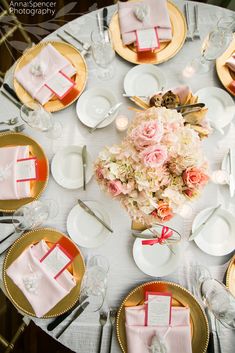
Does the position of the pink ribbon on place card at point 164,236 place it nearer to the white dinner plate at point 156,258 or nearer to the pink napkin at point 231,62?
the white dinner plate at point 156,258

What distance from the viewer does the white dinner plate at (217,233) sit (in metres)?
1.76

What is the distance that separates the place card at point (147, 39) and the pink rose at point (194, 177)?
873 millimetres

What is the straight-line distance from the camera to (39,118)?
1.87 meters

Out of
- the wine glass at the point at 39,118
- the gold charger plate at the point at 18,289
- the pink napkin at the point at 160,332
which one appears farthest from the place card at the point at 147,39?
the pink napkin at the point at 160,332

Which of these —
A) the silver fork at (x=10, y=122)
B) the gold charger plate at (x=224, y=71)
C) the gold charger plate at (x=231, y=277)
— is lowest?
the gold charger plate at (x=231, y=277)

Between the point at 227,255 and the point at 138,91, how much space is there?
90cm

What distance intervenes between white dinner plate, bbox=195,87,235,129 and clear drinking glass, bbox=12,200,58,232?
88 centimetres

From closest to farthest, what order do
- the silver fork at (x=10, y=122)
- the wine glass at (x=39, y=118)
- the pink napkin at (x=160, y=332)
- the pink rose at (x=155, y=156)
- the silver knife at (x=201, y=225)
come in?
the pink rose at (x=155, y=156) < the pink napkin at (x=160, y=332) < the silver knife at (x=201, y=225) < the wine glass at (x=39, y=118) < the silver fork at (x=10, y=122)

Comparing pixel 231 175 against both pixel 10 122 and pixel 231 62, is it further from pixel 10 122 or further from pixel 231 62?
pixel 10 122

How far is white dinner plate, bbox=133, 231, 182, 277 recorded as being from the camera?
1757 mm

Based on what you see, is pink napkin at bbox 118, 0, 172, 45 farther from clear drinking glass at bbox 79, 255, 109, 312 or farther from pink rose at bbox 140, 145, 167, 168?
clear drinking glass at bbox 79, 255, 109, 312

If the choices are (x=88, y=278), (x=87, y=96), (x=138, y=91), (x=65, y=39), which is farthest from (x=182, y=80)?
(x=88, y=278)

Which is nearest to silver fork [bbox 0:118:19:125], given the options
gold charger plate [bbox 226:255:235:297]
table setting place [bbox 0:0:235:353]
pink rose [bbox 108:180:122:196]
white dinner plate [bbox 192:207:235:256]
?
table setting place [bbox 0:0:235:353]

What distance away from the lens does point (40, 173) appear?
187 centimetres
